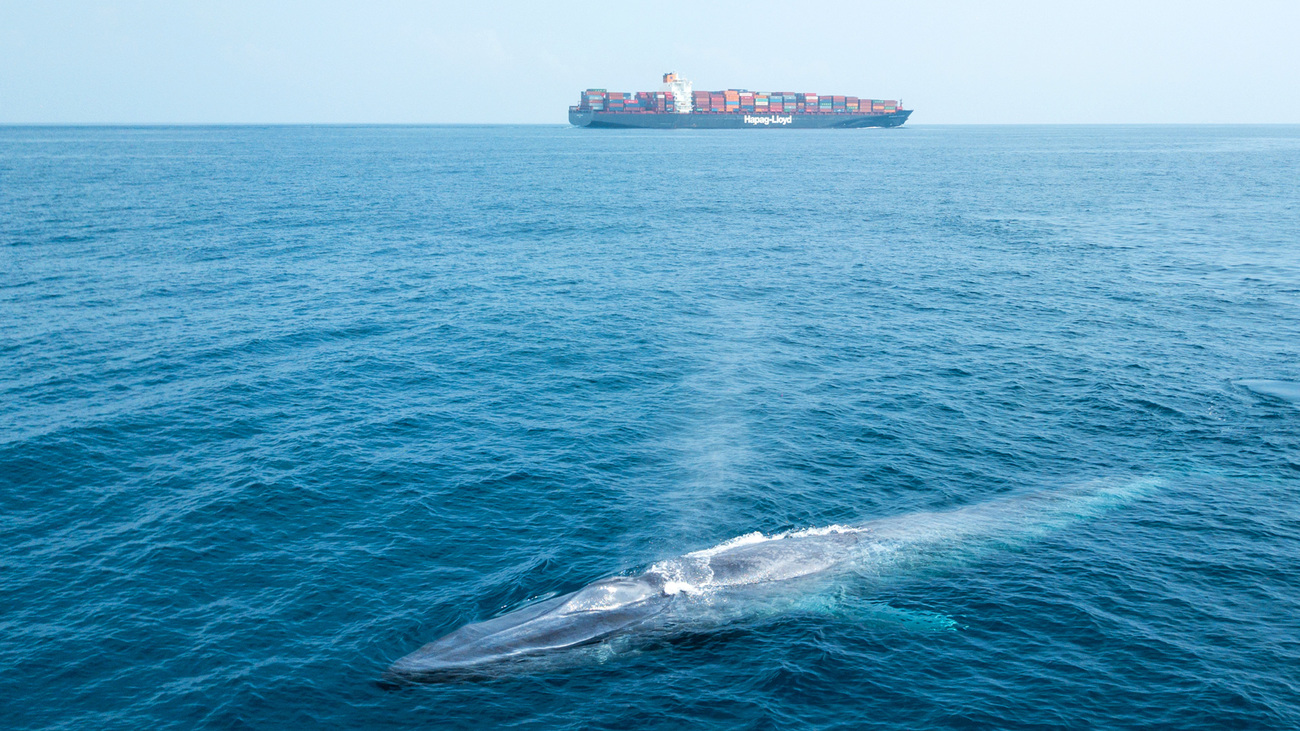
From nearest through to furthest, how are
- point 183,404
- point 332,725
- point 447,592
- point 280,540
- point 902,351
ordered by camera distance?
point 332,725, point 447,592, point 280,540, point 183,404, point 902,351

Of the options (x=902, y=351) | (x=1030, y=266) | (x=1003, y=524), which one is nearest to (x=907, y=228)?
(x=1030, y=266)

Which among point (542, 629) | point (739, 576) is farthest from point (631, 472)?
point (542, 629)

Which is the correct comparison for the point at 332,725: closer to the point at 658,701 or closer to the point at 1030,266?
the point at 658,701

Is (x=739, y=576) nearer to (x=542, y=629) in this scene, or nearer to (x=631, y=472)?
(x=542, y=629)

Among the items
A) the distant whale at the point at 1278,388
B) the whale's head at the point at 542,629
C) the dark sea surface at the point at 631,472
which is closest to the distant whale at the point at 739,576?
the whale's head at the point at 542,629

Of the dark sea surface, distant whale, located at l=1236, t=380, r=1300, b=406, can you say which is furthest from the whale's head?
distant whale, located at l=1236, t=380, r=1300, b=406

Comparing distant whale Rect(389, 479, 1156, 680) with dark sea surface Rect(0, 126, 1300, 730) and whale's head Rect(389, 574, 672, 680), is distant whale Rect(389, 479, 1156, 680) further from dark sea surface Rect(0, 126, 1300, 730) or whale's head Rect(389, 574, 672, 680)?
dark sea surface Rect(0, 126, 1300, 730)
